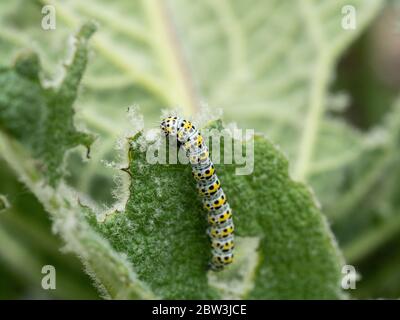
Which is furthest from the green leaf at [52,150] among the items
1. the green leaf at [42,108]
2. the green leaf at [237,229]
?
the green leaf at [237,229]

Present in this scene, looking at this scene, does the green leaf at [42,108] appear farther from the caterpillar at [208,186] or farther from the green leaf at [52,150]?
the caterpillar at [208,186]

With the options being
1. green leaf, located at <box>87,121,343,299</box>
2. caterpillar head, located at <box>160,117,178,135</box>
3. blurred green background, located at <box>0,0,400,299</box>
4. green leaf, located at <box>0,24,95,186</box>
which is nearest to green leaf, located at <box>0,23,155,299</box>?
green leaf, located at <box>0,24,95,186</box>

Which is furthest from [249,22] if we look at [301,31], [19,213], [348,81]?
[19,213]

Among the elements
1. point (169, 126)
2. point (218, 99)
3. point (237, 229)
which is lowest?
point (237, 229)

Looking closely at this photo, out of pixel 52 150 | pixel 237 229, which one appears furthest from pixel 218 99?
pixel 52 150

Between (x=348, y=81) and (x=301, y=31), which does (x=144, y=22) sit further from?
(x=348, y=81)

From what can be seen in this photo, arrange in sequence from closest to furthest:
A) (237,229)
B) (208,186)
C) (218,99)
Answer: (208,186) → (237,229) → (218,99)

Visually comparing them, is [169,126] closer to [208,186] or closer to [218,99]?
[208,186]

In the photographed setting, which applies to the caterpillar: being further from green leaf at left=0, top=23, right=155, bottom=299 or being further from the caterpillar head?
green leaf at left=0, top=23, right=155, bottom=299
